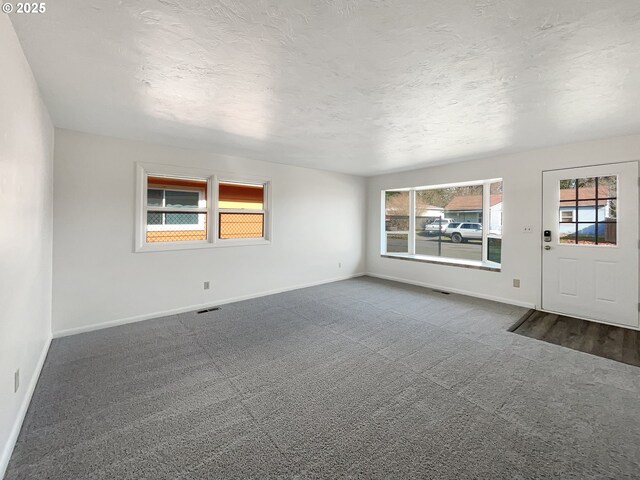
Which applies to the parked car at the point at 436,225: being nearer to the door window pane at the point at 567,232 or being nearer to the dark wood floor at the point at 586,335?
the door window pane at the point at 567,232

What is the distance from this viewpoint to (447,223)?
18.3 feet

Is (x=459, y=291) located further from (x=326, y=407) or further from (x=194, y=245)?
(x=194, y=245)

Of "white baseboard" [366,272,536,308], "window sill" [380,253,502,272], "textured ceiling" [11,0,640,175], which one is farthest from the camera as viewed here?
"window sill" [380,253,502,272]

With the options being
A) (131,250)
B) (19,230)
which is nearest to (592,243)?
(19,230)

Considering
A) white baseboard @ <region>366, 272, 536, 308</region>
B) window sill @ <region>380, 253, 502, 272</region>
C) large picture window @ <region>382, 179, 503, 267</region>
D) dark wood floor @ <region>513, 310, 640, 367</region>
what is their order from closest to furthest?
dark wood floor @ <region>513, 310, 640, 367</region> < white baseboard @ <region>366, 272, 536, 308</region> < window sill @ <region>380, 253, 502, 272</region> < large picture window @ <region>382, 179, 503, 267</region>

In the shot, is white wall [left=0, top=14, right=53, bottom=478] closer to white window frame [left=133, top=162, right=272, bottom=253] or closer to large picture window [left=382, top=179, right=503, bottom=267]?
white window frame [left=133, top=162, right=272, bottom=253]

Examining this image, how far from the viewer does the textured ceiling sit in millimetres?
1423

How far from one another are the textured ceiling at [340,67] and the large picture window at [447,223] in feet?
5.73

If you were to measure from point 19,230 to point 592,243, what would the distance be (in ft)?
19.1

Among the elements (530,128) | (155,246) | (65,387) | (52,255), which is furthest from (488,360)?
(52,255)

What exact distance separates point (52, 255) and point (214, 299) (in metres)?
1.95

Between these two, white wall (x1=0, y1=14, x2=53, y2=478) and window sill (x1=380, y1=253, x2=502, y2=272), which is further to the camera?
window sill (x1=380, y1=253, x2=502, y2=272)

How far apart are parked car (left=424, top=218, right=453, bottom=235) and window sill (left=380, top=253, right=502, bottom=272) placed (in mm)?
535

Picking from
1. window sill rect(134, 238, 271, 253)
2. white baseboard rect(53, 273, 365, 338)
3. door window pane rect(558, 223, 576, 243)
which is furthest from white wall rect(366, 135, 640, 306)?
window sill rect(134, 238, 271, 253)
